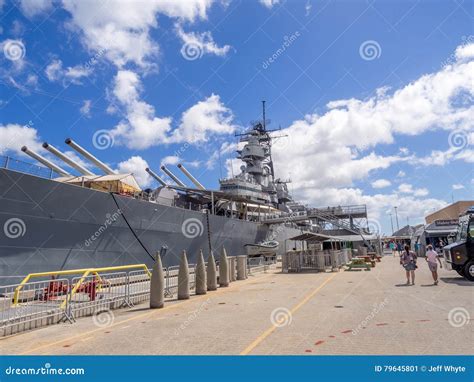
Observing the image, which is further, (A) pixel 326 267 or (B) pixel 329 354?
(A) pixel 326 267

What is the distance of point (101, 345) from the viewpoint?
544 centimetres

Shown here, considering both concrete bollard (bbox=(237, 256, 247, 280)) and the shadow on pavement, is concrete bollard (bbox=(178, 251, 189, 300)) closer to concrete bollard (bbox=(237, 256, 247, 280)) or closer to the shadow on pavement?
concrete bollard (bbox=(237, 256, 247, 280))

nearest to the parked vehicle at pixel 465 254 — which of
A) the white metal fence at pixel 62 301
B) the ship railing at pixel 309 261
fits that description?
the ship railing at pixel 309 261

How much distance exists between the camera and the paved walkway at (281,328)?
4.91 meters

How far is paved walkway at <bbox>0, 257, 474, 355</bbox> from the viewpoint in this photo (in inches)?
193

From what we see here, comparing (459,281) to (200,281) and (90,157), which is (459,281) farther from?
(90,157)

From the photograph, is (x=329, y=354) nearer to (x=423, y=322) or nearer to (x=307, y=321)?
(x=307, y=321)

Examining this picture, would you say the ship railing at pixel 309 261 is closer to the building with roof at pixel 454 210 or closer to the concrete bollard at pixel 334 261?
the concrete bollard at pixel 334 261

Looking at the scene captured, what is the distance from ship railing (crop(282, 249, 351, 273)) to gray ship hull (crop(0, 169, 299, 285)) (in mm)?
6224

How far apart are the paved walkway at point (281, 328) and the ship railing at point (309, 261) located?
932 cm

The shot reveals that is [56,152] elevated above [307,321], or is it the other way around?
[56,152]

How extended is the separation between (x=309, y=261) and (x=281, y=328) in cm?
1414

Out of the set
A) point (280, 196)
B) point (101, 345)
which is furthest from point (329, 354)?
point (280, 196)
